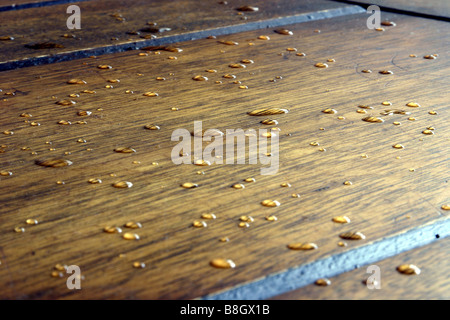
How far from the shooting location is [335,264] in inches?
19.3

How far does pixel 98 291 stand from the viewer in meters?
0.45

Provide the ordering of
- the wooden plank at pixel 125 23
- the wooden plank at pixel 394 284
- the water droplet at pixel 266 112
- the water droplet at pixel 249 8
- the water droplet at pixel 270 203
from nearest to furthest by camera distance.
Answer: the wooden plank at pixel 394 284
the water droplet at pixel 270 203
the water droplet at pixel 266 112
the wooden plank at pixel 125 23
the water droplet at pixel 249 8

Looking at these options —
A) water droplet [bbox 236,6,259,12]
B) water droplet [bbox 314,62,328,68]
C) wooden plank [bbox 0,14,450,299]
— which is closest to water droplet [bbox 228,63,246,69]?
wooden plank [bbox 0,14,450,299]

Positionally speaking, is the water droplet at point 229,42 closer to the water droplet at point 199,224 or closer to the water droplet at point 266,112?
the water droplet at point 266,112

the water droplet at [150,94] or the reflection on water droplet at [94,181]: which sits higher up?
the water droplet at [150,94]

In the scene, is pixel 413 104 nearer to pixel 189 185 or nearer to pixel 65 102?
pixel 189 185

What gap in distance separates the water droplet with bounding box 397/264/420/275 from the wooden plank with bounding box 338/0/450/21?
89 cm

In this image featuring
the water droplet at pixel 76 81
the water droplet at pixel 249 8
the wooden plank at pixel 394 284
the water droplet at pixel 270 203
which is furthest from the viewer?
the water droplet at pixel 249 8

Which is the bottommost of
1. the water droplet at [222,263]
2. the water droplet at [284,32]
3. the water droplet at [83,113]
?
the water droplet at [222,263]

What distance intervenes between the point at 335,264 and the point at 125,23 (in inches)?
32.9

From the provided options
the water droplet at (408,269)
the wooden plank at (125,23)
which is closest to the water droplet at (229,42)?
the wooden plank at (125,23)

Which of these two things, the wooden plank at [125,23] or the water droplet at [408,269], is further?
the wooden plank at [125,23]

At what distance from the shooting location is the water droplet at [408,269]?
0.49 m

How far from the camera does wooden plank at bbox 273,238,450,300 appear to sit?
1.51 ft
